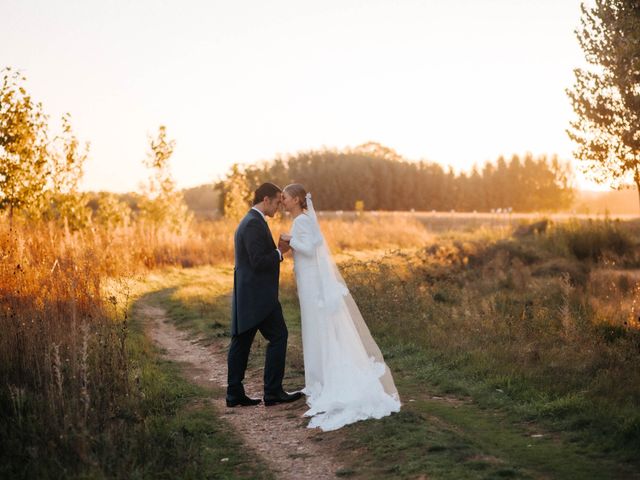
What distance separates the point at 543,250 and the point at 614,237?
2.28m

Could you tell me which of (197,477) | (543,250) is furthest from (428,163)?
(197,477)

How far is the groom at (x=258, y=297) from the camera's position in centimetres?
782

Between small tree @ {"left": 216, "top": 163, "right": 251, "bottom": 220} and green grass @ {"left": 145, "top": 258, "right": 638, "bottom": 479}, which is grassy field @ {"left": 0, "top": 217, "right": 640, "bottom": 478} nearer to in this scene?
green grass @ {"left": 145, "top": 258, "right": 638, "bottom": 479}

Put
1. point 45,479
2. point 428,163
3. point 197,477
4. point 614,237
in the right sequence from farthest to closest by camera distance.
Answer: point 428,163 < point 614,237 < point 197,477 < point 45,479

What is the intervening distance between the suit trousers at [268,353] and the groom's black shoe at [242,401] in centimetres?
4

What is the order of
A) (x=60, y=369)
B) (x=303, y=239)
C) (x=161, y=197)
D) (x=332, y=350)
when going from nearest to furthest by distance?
(x=60, y=369) → (x=332, y=350) → (x=303, y=239) → (x=161, y=197)

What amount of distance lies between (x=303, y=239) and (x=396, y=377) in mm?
2838

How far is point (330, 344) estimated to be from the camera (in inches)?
309

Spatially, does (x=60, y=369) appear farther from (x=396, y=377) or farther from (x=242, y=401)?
(x=396, y=377)

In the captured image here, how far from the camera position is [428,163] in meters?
63.5

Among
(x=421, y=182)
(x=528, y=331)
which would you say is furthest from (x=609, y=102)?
(x=421, y=182)

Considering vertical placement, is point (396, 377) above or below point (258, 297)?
below

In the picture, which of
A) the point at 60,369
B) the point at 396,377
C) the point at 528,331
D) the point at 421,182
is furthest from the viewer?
the point at 421,182

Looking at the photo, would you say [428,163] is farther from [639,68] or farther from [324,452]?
[324,452]
